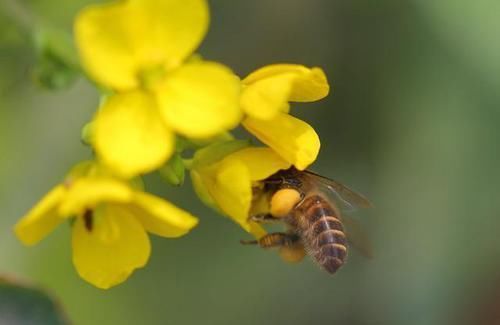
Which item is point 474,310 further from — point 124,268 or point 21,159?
point 124,268

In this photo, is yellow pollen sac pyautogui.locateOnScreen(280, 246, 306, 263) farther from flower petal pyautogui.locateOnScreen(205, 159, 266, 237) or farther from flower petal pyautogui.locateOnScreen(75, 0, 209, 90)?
flower petal pyautogui.locateOnScreen(75, 0, 209, 90)

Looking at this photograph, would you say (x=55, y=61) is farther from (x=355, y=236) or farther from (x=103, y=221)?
(x=355, y=236)

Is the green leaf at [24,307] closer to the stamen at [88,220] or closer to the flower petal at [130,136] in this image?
the stamen at [88,220]

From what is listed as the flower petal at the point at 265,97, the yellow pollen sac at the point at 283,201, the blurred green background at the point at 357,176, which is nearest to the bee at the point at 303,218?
the yellow pollen sac at the point at 283,201

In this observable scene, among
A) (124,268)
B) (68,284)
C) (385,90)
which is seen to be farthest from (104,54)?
(385,90)

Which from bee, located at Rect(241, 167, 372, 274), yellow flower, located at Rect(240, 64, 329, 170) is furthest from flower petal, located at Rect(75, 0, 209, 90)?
bee, located at Rect(241, 167, 372, 274)
